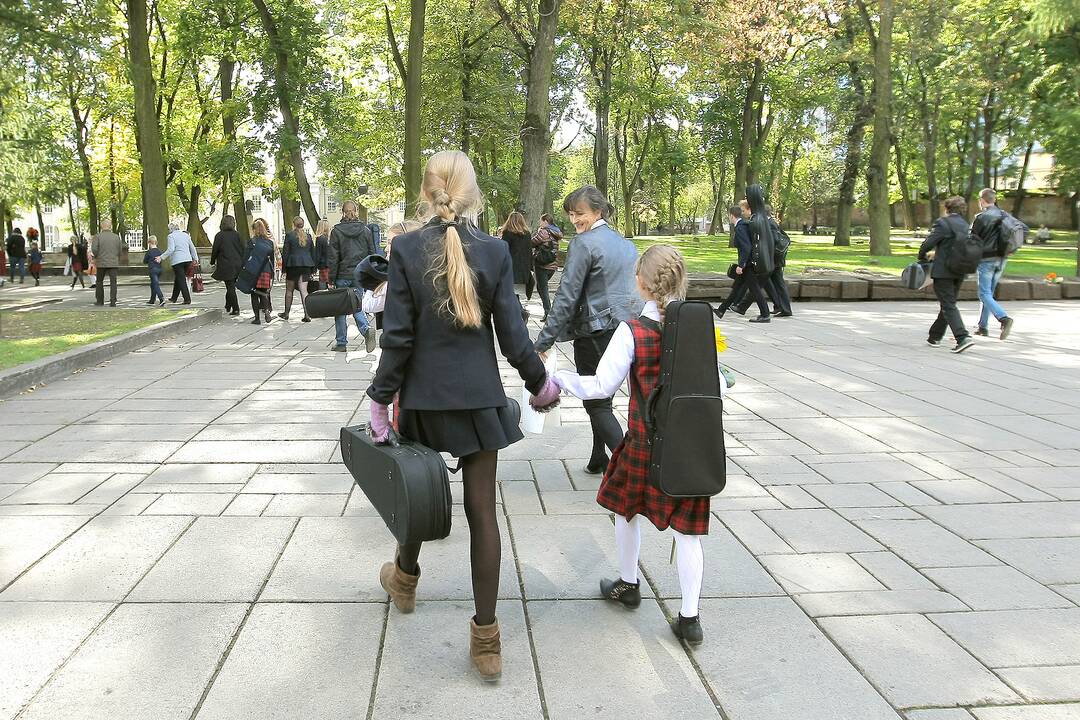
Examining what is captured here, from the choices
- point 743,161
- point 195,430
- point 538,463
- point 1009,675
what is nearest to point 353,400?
point 195,430

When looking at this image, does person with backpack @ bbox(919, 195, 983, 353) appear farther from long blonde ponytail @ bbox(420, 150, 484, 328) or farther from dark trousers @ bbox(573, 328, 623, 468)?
long blonde ponytail @ bbox(420, 150, 484, 328)

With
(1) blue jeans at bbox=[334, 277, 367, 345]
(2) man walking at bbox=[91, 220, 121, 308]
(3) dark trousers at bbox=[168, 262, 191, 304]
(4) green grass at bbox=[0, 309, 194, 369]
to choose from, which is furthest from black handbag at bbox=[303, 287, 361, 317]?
(2) man walking at bbox=[91, 220, 121, 308]

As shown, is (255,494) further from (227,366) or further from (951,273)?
(951,273)

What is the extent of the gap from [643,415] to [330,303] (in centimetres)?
274

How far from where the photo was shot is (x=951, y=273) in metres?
10.3

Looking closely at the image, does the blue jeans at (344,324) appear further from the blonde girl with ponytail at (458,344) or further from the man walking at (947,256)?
the blonde girl with ponytail at (458,344)

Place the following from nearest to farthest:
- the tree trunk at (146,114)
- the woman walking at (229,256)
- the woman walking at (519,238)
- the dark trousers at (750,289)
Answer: the dark trousers at (750,289)
the woman walking at (229,256)
the woman walking at (519,238)
the tree trunk at (146,114)

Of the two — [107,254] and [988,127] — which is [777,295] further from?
[988,127]

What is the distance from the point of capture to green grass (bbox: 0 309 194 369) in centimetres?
1009

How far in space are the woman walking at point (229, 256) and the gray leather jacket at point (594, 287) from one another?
38.6 feet

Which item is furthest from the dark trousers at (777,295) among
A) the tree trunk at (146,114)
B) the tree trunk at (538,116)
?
the tree trunk at (146,114)

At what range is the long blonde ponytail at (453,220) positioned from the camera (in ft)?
9.84

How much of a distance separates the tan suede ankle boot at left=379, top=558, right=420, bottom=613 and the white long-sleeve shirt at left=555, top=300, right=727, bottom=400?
954mm

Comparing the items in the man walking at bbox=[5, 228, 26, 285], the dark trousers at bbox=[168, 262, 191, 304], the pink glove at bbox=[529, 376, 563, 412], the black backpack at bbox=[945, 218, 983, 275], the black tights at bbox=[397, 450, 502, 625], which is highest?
the man walking at bbox=[5, 228, 26, 285]
